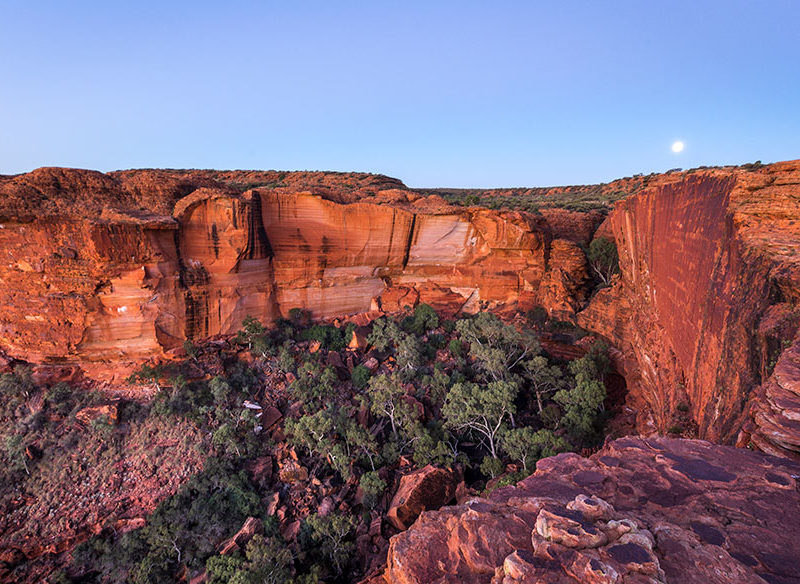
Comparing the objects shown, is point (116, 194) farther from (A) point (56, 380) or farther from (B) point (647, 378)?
(B) point (647, 378)

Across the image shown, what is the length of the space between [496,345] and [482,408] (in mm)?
5487

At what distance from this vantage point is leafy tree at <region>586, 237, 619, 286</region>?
2052cm

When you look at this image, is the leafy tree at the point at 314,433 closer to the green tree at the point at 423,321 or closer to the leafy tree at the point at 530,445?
the leafy tree at the point at 530,445

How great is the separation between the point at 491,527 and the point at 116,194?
2065 cm

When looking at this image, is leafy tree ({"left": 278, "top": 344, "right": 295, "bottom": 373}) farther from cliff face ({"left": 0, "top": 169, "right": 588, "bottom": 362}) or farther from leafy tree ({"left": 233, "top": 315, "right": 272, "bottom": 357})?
cliff face ({"left": 0, "top": 169, "right": 588, "bottom": 362})

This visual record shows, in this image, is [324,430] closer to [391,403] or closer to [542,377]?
[391,403]

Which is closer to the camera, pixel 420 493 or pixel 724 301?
pixel 724 301

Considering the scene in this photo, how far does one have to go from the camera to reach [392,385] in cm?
1473

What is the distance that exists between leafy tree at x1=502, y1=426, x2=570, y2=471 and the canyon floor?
102 mm

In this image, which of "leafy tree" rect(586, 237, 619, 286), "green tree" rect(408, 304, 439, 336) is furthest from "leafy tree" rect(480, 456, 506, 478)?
"leafy tree" rect(586, 237, 619, 286)

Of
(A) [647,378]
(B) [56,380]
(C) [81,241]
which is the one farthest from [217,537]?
(A) [647,378]

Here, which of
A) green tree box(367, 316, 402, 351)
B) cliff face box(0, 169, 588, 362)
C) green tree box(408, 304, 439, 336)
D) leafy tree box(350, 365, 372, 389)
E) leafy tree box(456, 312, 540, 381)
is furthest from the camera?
green tree box(408, 304, 439, 336)

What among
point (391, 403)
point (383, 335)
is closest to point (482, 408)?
point (391, 403)

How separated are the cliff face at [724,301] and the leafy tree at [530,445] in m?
3.24
